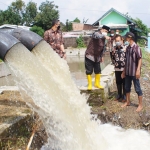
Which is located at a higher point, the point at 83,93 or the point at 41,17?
the point at 41,17

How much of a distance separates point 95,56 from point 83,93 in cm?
89

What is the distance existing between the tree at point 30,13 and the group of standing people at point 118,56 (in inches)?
1598

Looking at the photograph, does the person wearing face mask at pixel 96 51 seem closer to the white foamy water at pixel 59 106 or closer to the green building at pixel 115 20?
the white foamy water at pixel 59 106

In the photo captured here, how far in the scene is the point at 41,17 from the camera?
4056 cm

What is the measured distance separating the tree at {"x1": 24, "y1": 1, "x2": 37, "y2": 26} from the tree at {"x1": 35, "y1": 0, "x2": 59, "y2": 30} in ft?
10.9

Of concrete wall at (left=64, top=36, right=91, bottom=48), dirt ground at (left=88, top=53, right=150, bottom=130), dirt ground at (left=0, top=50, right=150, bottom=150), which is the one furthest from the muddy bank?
concrete wall at (left=64, top=36, right=91, bottom=48)

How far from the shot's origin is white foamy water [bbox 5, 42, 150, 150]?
A: 359cm

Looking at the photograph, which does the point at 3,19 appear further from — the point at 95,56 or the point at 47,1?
the point at 95,56

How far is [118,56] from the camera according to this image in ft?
19.3

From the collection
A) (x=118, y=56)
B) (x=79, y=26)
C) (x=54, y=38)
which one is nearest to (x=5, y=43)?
(x=54, y=38)

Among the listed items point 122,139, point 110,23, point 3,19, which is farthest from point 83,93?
point 3,19

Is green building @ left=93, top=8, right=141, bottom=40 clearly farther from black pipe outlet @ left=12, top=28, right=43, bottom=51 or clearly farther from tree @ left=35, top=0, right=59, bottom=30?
black pipe outlet @ left=12, top=28, right=43, bottom=51

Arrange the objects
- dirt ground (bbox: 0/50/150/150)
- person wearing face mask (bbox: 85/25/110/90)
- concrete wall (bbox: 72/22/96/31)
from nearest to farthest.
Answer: dirt ground (bbox: 0/50/150/150)
person wearing face mask (bbox: 85/25/110/90)
concrete wall (bbox: 72/22/96/31)

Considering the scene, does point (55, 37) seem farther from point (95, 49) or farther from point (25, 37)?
point (25, 37)
